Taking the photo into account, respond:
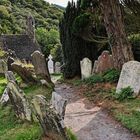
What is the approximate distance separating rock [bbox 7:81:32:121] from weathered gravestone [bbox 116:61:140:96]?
420cm

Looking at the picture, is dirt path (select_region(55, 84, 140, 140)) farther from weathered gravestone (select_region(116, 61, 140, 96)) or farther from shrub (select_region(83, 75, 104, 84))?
shrub (select_region(83, 75, 104, 84))

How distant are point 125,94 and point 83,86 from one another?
13.9ft

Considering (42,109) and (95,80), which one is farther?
(95,80)

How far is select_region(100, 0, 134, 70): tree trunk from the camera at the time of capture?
1559cm

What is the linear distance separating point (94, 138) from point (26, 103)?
6.52 ft

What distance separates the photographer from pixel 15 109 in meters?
10.5

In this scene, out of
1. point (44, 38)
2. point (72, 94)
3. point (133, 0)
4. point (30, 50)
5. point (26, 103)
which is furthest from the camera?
point (44, 38)

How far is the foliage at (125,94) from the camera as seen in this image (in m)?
12.6

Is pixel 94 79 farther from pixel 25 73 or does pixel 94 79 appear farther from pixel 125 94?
pixel 125 94

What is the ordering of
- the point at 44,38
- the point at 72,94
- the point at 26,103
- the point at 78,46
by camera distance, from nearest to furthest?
1. the point at 26,103
2. the point at 72,94
3. the point at 78,46
4. the point at 44,38

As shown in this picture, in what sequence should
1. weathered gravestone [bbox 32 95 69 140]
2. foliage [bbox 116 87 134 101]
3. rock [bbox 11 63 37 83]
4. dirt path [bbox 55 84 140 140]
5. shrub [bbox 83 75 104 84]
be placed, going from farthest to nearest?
shrub [bbox 83 75 104 84], rock [bbox 11 63 37 83], foliage [bbox 116 87 134 101], dirt path [bbox 55 84 140 140], weathered gravestone [bbox 32 95 69 140]

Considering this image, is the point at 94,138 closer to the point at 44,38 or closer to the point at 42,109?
the point at 42,109

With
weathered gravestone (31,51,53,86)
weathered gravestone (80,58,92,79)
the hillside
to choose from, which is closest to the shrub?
weathered gravestone (80,58,92,79)

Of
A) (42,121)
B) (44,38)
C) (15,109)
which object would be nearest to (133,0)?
(15,109)
